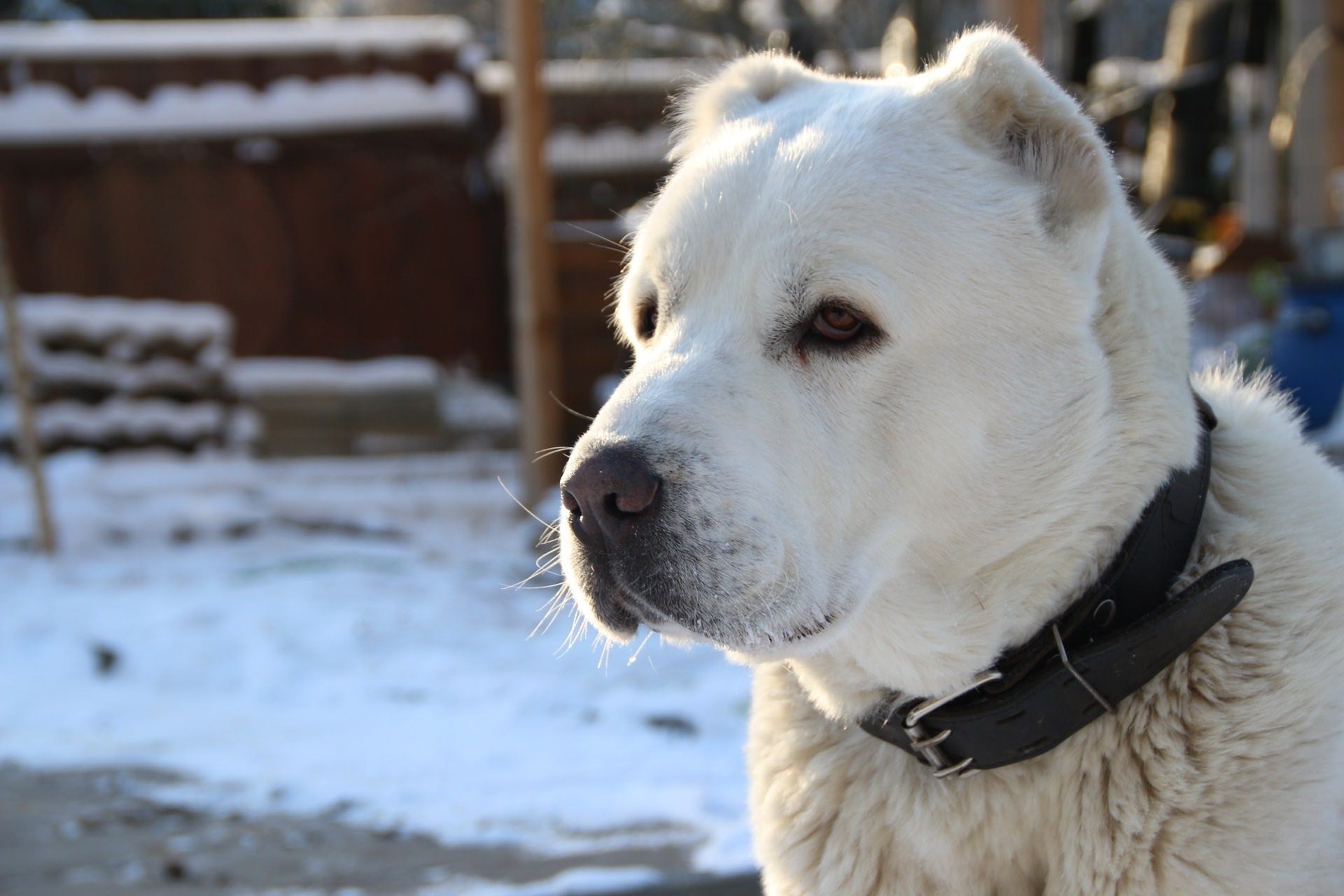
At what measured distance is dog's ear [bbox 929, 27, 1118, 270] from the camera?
193 cm

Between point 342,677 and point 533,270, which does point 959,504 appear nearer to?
point 342,677

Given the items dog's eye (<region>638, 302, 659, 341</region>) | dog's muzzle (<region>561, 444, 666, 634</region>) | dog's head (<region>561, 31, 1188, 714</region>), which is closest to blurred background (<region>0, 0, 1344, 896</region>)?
dog's muzzle (<region>561, 444, 666, 634</region>)

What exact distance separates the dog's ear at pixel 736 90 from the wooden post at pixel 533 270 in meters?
5.16

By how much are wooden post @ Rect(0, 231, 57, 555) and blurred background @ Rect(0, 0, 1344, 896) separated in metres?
0.03

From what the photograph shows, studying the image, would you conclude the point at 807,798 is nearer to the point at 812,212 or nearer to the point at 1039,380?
the point at 1039,380

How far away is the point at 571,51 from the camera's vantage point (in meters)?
16.8

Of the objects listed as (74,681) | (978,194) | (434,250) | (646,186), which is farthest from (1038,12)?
A: (434,250)

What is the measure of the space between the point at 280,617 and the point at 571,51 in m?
12.9

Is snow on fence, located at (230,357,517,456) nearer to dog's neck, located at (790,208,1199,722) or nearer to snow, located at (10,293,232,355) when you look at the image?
snow, located at (10,293,232,355)

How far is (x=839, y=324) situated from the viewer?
193 centimetres

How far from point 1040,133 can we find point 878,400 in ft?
1.84

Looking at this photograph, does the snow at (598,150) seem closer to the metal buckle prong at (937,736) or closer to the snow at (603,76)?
the snow at (603,76)

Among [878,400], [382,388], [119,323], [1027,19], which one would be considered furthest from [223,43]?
Answer: [878,400]

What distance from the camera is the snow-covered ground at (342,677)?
380 cm
